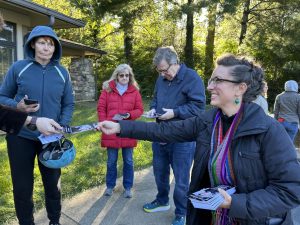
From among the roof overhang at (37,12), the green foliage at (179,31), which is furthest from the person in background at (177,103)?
the green foliage at (179,31)

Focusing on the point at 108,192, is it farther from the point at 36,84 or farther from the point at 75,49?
the point at 75,49

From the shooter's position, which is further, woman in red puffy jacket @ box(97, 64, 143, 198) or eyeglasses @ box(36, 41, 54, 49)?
woman in red puffy jacket @ box(97, 64, 143, 198)

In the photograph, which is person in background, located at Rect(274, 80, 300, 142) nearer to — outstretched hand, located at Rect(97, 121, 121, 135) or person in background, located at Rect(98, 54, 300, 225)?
person in background, located at Rect(98, 54, 300, 225)

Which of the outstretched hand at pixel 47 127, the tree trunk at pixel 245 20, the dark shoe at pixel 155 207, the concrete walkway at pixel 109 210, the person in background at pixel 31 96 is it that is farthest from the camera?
the tree trunk at pixel 245 20

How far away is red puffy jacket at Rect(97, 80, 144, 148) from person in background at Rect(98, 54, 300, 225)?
7.57 ft

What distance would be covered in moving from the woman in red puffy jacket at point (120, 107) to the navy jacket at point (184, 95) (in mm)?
901

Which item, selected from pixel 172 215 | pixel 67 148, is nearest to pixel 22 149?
pixel 67 148

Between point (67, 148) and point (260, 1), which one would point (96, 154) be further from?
point (260, 1)

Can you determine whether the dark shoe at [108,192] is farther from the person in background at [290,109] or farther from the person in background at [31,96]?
the person in background at [290,109]

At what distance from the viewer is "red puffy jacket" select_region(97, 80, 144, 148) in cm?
482

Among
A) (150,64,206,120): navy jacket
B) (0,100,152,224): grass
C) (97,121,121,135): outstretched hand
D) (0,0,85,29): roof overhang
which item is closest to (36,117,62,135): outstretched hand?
(97,121,121,135): outstretched hand

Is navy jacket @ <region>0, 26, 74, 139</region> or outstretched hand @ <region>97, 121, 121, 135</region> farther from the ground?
navy jacket @ <region>0, 26, 74, 139</region>

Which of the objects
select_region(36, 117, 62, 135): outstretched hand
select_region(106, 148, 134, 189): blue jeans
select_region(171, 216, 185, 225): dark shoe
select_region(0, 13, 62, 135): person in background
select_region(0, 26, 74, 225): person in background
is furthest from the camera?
select_region(106, 148, 134, 189): blue jeans

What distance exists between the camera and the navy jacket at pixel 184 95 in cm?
388
